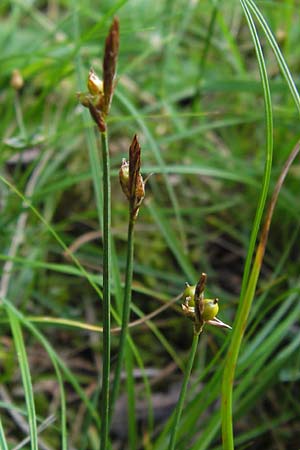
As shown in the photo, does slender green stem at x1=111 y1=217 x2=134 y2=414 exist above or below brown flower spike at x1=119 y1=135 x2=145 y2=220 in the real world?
below

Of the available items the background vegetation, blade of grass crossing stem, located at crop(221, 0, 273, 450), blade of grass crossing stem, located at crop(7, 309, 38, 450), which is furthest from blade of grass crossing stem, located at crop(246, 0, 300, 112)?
blade of grass crossing stem, located at crop(7, 309, 38, 450)

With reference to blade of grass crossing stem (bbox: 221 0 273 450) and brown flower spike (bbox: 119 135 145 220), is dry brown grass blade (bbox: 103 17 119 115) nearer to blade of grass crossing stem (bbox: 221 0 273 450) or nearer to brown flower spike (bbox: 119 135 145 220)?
brown flower spike (bbox: 119 135 145 220)

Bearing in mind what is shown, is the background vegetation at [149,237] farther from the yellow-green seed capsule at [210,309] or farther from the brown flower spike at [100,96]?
the brown flower spike at [100,96]

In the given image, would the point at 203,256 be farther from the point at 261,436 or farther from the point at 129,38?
the point at 129,38

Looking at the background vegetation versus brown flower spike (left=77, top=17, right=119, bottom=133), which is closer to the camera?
brown flower spike (left=77, top=17, right=119, bottom=133)

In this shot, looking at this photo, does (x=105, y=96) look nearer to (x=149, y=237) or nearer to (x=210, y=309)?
(x=210, y=309)

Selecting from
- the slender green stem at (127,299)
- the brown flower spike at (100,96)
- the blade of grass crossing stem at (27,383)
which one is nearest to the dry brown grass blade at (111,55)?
the brown flower spike at (100,96)

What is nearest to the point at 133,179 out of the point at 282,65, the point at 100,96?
the point at 100,96
